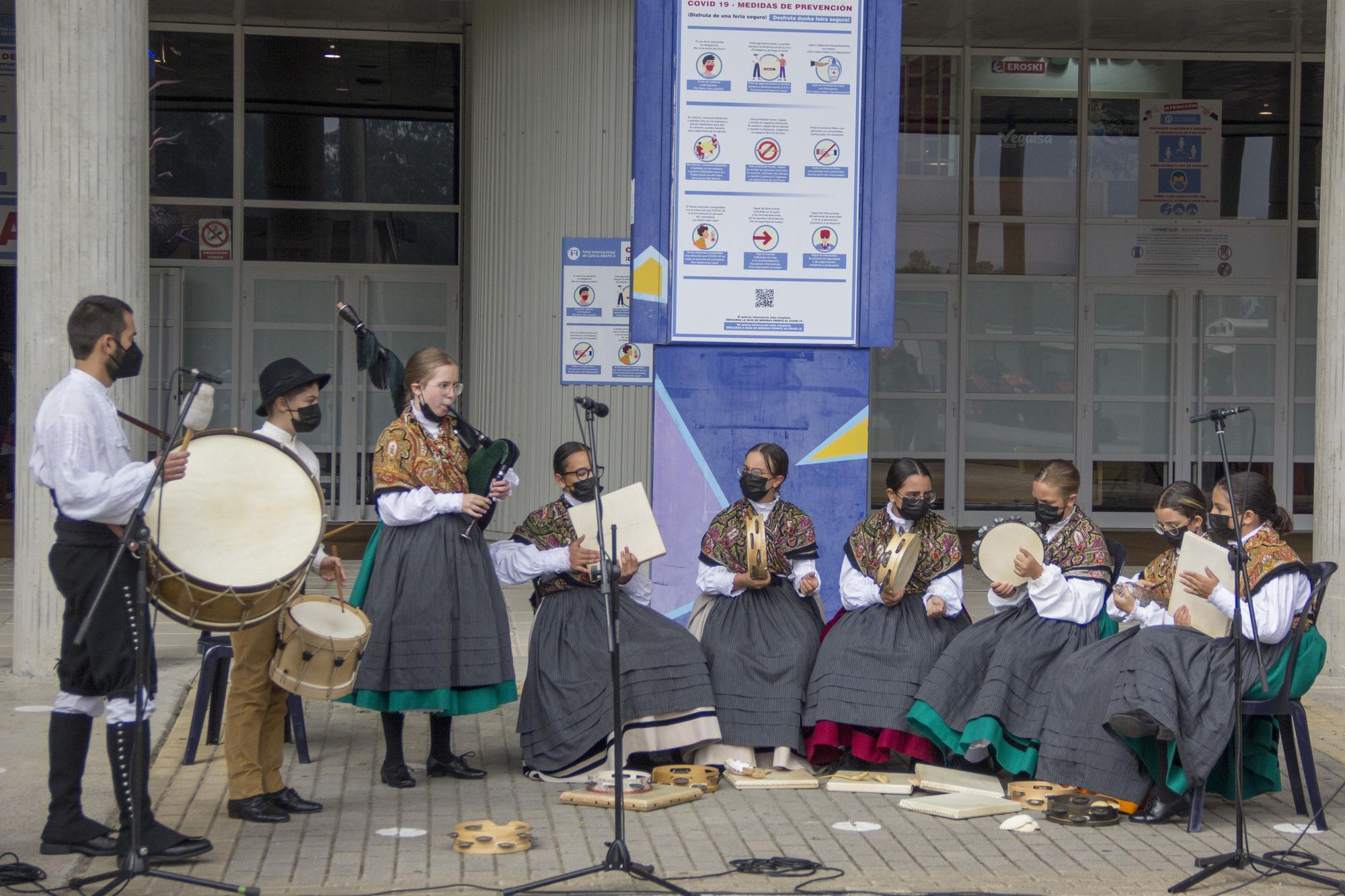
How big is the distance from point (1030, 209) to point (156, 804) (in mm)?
10359

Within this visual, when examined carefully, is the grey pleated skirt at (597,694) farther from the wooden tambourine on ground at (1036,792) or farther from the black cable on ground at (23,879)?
the black cable on ground at (23,879)

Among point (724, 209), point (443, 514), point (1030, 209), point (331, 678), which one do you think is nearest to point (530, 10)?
point (724, 209)

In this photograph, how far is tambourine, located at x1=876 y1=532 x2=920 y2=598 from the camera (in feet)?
18.9

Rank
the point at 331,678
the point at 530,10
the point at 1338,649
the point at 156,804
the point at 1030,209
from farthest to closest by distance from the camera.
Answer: the point at 1030,209 → the point at 530,10 → the point at 1338,649 → the point at 156,804 → the point at 331,678

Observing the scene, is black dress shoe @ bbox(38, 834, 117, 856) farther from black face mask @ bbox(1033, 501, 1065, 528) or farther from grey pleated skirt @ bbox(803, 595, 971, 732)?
black face mask @ bbox(1033, 501, 1065, 528)

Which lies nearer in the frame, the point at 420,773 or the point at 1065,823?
the point at 1065,823

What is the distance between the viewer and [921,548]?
19.6ft

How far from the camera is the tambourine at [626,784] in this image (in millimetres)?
5434

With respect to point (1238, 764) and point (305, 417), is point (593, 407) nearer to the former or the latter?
point (305, 417)

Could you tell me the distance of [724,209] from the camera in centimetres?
719

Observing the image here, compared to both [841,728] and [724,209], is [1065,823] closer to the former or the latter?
[841,728]

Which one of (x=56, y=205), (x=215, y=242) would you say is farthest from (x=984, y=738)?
(x=215, y=242)

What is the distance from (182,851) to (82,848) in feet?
1.07

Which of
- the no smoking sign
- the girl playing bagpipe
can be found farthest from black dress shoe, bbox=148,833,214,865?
the no smoking sign
